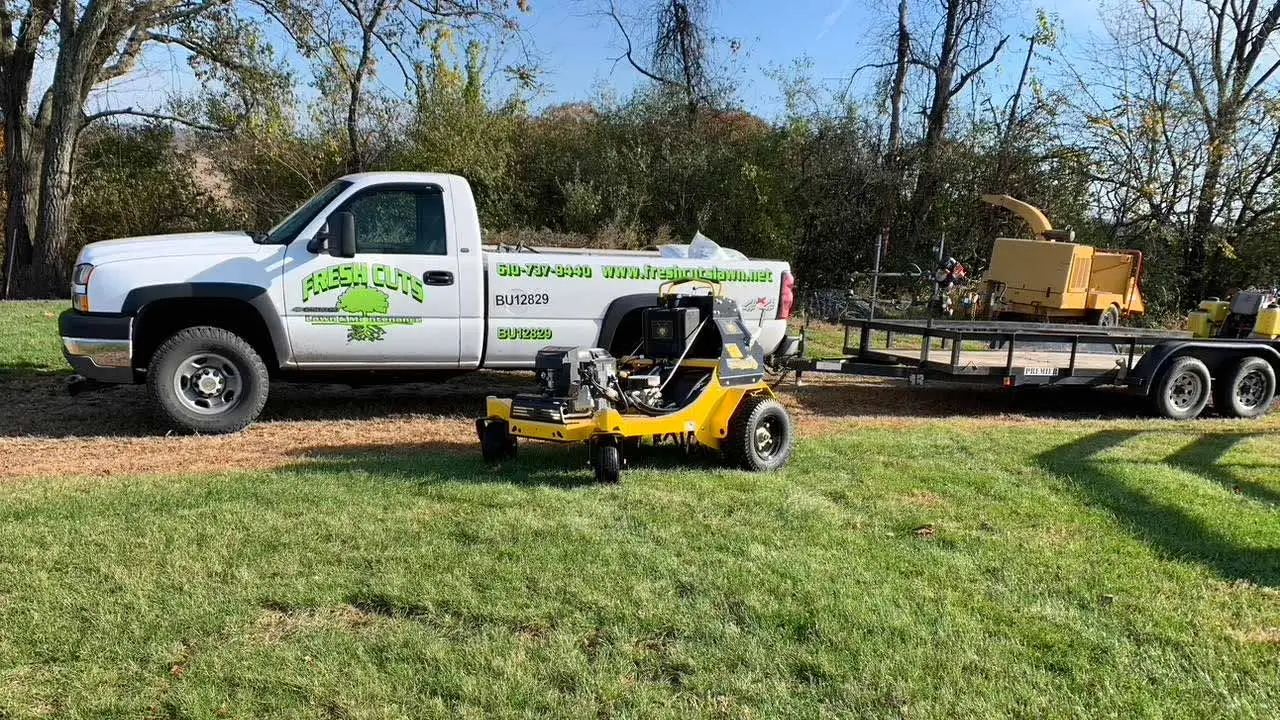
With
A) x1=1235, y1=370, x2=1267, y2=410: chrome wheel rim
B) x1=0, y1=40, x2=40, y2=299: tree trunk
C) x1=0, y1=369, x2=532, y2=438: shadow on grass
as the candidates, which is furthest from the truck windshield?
x1=0, y1=40, x2=40, y2=299: tree trunk

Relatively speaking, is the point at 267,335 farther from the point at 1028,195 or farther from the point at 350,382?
the point at 1028,195

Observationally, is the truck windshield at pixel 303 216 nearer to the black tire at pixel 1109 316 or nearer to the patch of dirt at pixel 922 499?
the patch of dirt at pixel 922 499

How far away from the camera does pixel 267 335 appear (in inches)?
289

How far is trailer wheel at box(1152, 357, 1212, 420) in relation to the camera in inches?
364

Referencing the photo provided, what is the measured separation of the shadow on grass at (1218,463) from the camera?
598 centimetres

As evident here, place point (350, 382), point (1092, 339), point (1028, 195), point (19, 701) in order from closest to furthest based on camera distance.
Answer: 1. point (19, 701)
2. point (350, 382)
3. point (1092, 339)
4. point (1028, 195)

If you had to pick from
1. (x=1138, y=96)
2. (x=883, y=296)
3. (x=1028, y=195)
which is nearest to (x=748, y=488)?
(x=883, y=296)

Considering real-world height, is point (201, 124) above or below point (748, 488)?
above

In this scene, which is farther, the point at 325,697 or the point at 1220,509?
the point at 1220,509

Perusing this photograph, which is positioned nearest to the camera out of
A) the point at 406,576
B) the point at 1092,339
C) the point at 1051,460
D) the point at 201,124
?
the point at 406,576

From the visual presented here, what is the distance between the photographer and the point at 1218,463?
6.79 metres

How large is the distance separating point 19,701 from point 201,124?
18781 millimetres

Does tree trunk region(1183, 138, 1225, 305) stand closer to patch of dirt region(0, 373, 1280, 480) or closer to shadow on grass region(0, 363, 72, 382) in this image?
patch of dirt region(0, 373, 1280, 480)

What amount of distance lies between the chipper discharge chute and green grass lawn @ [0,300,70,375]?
1368 centimetres
